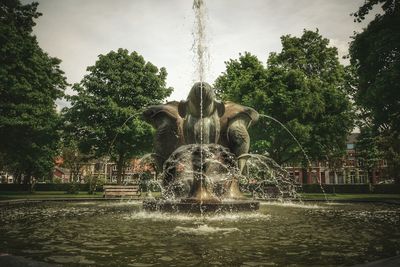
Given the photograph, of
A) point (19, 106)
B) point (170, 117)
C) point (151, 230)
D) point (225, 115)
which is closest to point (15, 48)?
point (19, 106)

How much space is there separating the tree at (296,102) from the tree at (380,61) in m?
7.44

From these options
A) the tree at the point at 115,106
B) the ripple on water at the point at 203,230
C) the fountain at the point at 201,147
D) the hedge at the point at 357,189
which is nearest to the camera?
the ripple on water at the point at 203,230

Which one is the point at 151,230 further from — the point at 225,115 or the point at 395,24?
the point at 395,24

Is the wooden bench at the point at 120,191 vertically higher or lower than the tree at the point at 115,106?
lower

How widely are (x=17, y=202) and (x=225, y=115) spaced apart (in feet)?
40.0

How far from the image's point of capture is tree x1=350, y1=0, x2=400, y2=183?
1862cm

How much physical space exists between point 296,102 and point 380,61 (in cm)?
1015

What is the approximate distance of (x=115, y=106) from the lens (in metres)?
31.2

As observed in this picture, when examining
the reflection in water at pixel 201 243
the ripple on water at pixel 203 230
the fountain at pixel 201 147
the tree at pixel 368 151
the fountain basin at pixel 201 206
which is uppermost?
the tree at pixel 368 151

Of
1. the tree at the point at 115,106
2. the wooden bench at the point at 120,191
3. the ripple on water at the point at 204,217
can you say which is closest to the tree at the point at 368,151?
the tree at the point at 115,106

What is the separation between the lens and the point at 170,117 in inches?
522

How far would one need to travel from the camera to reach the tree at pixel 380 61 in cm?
1862

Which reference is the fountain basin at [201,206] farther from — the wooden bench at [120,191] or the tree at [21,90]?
the tree at [21,90]

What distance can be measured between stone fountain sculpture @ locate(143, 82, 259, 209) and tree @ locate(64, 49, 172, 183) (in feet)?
58.5
